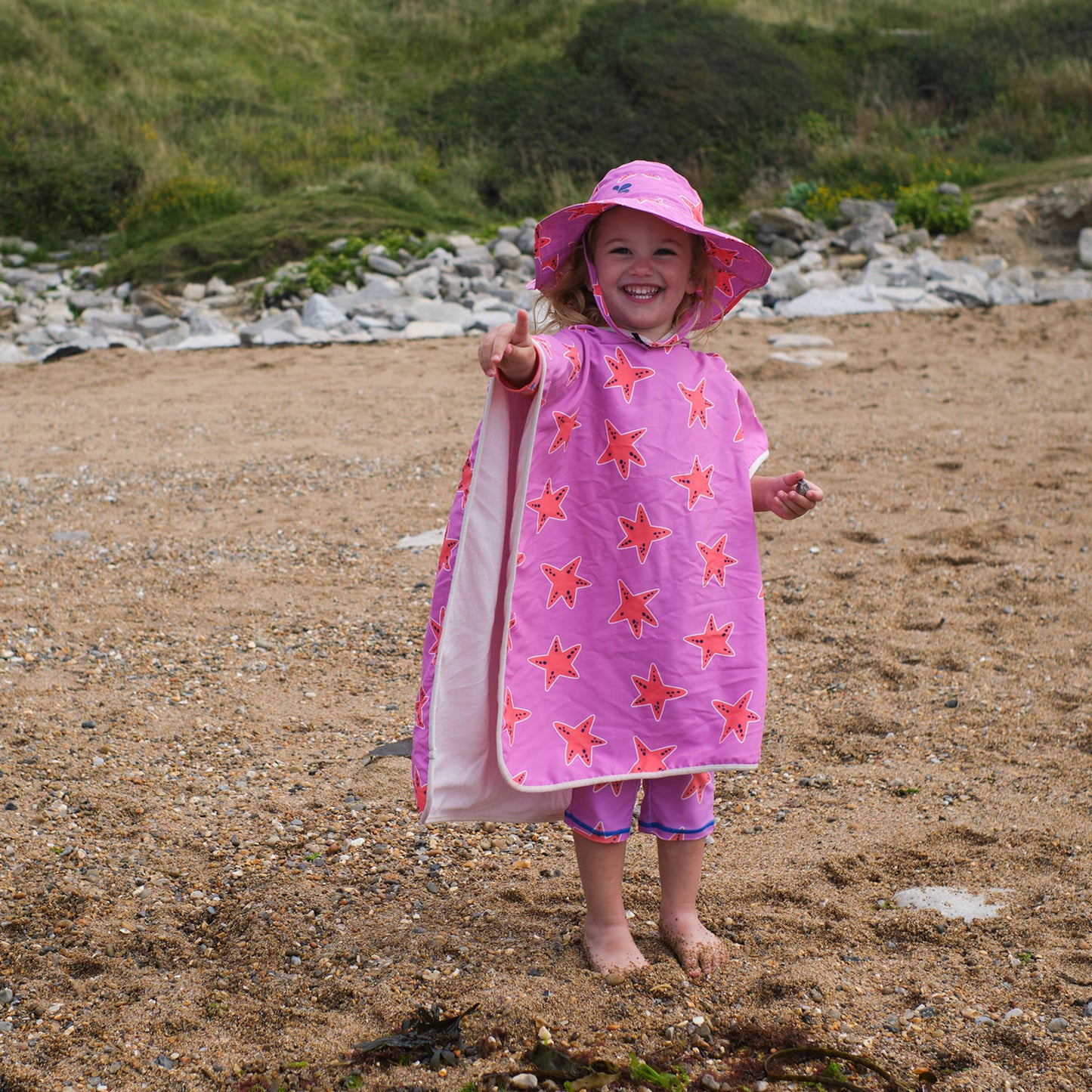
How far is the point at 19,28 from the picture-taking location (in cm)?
1873

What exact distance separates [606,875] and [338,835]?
87 cm

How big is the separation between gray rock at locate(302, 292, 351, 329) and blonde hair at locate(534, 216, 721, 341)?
7.96 meters

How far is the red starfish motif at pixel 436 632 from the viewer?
2.04 metres

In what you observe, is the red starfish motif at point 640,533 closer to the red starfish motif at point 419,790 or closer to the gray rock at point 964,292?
the red starfish motif at point 419,790

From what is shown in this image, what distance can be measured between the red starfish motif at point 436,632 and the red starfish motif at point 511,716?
0.16 metres

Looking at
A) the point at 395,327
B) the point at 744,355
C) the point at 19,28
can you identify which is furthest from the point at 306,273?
the point at 19,28

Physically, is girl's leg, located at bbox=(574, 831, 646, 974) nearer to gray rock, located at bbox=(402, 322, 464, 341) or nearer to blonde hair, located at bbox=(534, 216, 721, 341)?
blonde hair, located at bbox=(534, 216, 721, 341)

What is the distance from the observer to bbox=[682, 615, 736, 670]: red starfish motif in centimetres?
207

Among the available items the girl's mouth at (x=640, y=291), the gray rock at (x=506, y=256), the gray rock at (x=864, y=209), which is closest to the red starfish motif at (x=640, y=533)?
the girl's mouth at (x=640, y=291)

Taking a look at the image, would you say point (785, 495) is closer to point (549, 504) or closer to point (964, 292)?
point (549, 504)

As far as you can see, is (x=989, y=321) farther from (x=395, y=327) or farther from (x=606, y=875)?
(x=606, y=875)

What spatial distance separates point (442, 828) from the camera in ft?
9.30

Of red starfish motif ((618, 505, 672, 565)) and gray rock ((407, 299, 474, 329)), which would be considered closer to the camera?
red starfish motif ((618, 505, 672, 565))

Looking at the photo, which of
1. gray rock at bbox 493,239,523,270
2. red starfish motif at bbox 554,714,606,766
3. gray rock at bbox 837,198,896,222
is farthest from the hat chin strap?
gray rock at bbox 837,198,896,222
